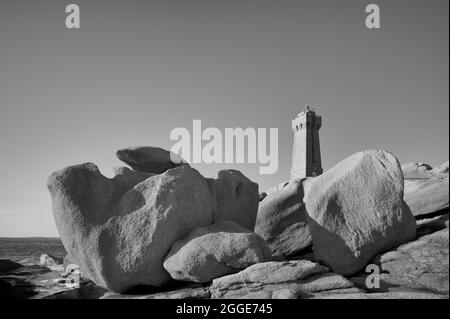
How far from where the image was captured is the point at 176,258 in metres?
6.70

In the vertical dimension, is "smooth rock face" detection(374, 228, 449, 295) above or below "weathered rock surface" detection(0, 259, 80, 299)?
above

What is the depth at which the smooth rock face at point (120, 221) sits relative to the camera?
692 centimetres

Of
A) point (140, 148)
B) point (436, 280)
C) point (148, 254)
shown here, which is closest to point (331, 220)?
point (436, 280)

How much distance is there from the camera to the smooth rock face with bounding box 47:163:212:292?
6918 mm

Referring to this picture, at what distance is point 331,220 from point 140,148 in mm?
6180

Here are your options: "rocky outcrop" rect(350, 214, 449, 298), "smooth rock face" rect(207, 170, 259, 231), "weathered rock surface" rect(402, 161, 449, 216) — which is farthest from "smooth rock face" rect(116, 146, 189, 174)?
"weathered rock surface" rect(402, 161, 449, 216)

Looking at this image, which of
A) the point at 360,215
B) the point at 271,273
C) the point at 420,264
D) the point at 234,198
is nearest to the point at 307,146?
the point at 234,198

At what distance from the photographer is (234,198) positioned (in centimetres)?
902

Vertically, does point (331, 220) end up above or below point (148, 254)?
above

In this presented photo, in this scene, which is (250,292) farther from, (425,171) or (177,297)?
(425,171)

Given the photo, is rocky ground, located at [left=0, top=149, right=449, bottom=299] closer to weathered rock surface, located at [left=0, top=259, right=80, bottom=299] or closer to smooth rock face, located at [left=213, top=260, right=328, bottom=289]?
smooth rock face, located at [left=213, top=260, right=328, bottom=289]

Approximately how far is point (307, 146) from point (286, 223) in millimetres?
31704

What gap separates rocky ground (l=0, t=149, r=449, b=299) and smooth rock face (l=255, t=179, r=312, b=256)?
168 centimetres
